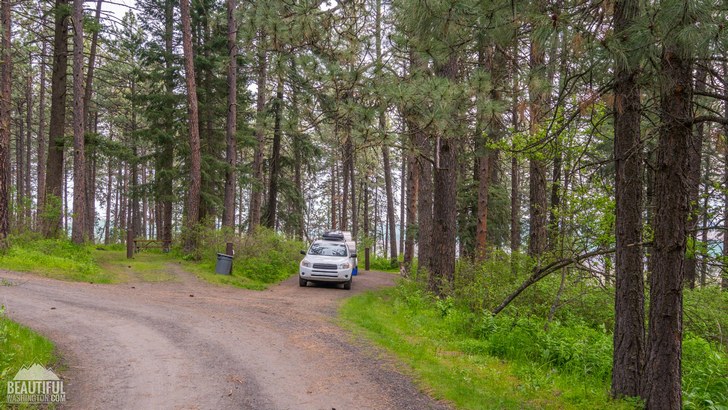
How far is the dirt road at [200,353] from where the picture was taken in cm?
520

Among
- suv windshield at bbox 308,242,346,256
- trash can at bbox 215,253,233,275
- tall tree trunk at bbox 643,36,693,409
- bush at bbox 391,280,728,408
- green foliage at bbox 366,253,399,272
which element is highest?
tall tree trunk at bbox 643,36,693,409

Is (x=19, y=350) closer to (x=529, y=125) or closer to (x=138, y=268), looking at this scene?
(x=529, y=125)

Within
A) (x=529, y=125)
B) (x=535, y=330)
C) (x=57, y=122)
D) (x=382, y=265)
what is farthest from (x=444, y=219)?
(x=382, y=265)

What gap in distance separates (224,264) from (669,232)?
542 inches

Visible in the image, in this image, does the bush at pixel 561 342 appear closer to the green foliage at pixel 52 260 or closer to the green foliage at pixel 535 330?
the green foliage at pixel 535 330

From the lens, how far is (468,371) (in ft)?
20.9

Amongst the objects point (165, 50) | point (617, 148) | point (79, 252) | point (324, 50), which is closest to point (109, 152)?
point (79, 252)

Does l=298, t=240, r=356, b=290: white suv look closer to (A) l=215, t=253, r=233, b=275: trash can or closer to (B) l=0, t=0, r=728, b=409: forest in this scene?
(A) l=215, t=253, r=233, b=275: trash can

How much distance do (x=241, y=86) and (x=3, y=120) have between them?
12127 mm

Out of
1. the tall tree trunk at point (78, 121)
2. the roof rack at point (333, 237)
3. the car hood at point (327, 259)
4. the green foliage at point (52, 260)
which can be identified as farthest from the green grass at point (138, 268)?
the roof rack at point (333, 237)

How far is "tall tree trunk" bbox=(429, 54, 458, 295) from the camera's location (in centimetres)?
1195

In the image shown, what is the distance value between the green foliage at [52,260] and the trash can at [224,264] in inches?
129

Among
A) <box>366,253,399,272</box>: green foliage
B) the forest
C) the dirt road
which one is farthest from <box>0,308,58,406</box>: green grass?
<box>366,253,399,272</box>: green foliage

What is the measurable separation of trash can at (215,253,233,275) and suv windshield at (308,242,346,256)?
2.85 metres
